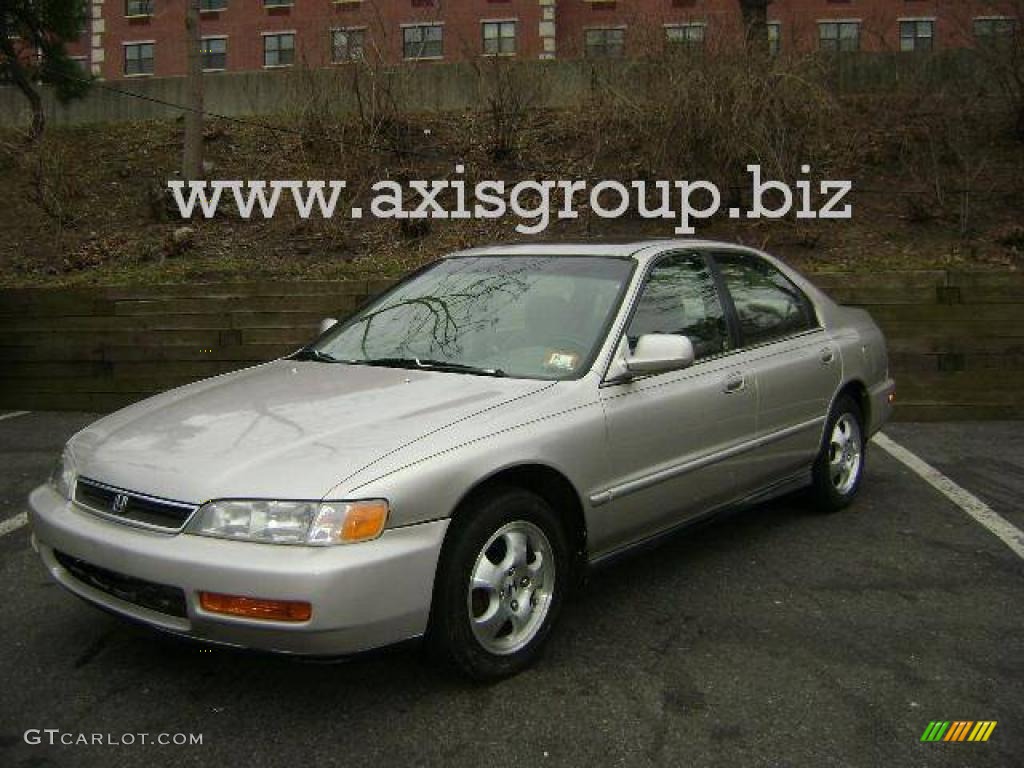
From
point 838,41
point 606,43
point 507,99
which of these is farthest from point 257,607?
point 838,41

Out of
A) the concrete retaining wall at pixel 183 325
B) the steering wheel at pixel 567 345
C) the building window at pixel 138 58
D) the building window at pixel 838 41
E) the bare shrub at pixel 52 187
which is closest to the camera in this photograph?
the steering wheel at pixel 567 345

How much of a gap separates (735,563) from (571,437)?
148 centimetres

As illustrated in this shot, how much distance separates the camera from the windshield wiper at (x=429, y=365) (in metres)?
3.69

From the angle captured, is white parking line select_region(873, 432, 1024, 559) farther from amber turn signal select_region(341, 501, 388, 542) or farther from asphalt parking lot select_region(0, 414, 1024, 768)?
amber turn signal select_region(341, 501, 388, 542)

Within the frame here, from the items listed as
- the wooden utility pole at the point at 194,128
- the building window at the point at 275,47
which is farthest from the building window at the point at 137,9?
the wooden utility pole at the point at 194,128

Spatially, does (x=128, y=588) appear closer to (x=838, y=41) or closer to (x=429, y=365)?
(x=429, y=365)

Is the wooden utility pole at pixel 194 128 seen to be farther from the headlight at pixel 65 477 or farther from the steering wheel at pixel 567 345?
the steering wheel at pixel 567 345

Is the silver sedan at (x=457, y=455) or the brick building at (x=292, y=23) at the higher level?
the brick building at (x=292, y=23)

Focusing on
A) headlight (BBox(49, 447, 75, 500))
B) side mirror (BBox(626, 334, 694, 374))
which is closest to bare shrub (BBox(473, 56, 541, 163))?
side mirror (BBox(626, 334, 694, 374))

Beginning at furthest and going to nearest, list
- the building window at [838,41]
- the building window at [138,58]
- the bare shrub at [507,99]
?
the building window at [138,58] < the building window at [838,41] < the bare shrub at [507,99]

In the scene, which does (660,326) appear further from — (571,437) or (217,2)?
(217,2)

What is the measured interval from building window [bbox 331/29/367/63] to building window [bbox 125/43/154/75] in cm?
3600

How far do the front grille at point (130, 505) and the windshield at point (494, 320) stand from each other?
3.98 ft

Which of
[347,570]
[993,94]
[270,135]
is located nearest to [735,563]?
[347,570]
